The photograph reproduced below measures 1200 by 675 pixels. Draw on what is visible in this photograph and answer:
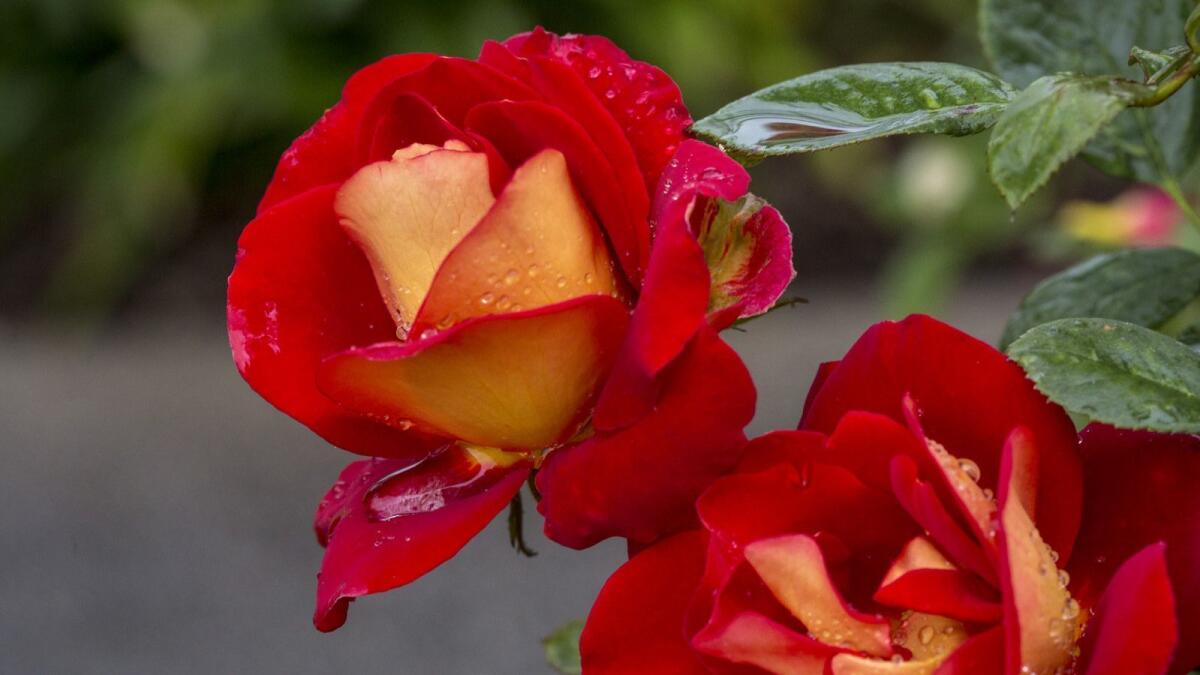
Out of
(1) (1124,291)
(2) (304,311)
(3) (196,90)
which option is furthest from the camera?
(3) (196,90)

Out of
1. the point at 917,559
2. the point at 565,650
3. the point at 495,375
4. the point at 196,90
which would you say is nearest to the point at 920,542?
the point at 917,559

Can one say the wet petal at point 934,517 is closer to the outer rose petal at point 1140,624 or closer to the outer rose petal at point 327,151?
the outer rose petal at point 1140,624

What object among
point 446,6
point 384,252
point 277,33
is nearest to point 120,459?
point 277,33

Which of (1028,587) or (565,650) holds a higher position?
(1028,587)

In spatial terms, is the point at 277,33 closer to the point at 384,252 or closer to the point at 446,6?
the point at 446,6

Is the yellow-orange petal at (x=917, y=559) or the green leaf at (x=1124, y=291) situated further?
the green leaf at (x=1124, y=291)

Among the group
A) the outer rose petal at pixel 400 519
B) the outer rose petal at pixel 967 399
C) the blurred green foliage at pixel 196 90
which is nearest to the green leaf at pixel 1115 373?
the outer rose petal at pixel 967 399

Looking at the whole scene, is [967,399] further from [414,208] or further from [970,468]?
[414,208]

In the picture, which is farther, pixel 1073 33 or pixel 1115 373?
pixel 1073 33
